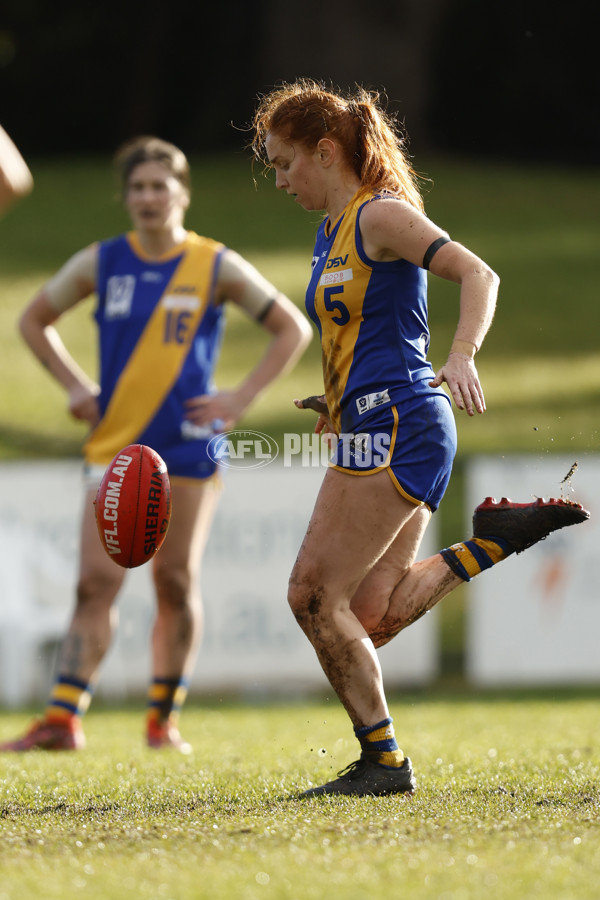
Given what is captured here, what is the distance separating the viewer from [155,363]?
6.20 m

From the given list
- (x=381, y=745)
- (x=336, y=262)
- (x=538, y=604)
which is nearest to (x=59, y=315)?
(x=336, y=262)

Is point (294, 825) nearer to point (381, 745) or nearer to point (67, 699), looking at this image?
point (381, 745)

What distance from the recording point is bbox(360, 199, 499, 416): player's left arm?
3852mm

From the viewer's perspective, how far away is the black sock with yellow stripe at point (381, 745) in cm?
416

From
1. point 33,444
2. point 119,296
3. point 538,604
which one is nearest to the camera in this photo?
point 119,296

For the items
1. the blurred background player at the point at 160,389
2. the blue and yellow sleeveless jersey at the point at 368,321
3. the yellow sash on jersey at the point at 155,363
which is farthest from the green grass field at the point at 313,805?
the yellow sash on jersey at the point at 155,363

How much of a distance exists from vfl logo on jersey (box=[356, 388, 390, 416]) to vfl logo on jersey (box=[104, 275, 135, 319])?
2.34m

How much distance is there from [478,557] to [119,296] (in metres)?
2.67

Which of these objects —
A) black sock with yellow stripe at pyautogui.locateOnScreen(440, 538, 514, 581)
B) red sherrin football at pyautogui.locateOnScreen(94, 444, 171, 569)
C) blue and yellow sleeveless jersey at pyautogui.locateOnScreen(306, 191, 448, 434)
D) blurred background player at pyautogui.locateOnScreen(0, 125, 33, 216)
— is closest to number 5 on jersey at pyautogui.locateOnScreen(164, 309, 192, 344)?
red sherrin football at pyautogui.locateOnScreen(94, 444, 171, 569)

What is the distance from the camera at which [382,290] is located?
163 inches

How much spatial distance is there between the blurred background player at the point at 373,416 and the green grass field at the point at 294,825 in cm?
39

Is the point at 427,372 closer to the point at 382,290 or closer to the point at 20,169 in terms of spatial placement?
the point at 382,290

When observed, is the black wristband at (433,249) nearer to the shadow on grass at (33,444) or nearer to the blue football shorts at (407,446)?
the blue football shorts at (407,446)

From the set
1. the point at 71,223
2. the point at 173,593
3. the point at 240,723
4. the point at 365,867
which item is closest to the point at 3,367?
the point at 71,223
